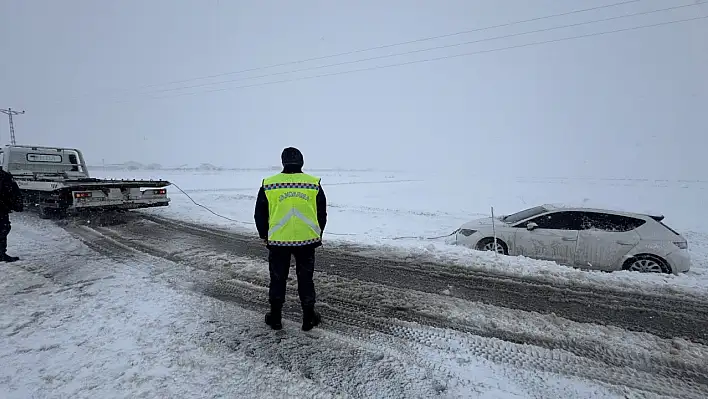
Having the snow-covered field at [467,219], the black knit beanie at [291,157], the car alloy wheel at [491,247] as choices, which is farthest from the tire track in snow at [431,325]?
the car alloy wheel at [491,247]

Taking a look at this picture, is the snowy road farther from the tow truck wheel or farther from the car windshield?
the tow truck wheel

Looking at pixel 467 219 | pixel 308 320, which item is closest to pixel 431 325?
pixel 308 320

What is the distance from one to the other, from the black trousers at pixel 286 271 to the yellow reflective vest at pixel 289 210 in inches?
4.9

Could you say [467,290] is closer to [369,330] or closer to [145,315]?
[369,330]

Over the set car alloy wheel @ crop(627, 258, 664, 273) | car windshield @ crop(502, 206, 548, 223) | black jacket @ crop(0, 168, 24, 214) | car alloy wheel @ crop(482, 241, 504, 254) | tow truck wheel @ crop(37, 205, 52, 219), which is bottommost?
car alloy wheel @ crop(627, 258, 664, 273)

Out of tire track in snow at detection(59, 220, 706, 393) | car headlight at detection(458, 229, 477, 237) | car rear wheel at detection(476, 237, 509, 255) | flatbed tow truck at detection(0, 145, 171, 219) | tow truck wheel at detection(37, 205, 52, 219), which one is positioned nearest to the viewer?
tire track in snow at detection(59, 220, 706, 393)

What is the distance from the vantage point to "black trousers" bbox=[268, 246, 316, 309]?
3654 mm

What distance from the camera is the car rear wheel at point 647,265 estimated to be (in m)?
5.99

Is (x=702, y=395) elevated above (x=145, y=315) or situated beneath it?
situated beneath

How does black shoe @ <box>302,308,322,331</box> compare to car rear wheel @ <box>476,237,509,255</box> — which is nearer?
black shoe @ <box>302,308,322,331</box>

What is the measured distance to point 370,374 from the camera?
297cm

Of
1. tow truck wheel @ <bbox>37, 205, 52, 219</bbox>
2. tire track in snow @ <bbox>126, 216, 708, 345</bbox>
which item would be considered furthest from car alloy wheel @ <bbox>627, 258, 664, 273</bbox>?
tow truck wheel @ <bbox>37, 205, 52, 219</bbox>

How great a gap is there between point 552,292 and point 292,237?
12.7 ft

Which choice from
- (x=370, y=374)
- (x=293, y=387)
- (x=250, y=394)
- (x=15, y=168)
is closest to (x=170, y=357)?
(x=250, y=394)
